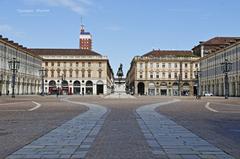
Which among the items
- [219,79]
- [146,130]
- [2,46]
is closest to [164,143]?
[146,130]

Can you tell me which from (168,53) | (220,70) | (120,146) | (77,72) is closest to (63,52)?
(77,72)

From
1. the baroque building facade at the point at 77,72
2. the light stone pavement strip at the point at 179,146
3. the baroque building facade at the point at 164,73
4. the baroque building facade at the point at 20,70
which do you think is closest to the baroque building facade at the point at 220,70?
the baroque building facade at the point at 164,73

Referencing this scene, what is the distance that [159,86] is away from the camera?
133m

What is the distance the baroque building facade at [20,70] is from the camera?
87688 millimetres

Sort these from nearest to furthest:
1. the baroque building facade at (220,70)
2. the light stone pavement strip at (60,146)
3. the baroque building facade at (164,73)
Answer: the light stone pavement strip at (60,146)
the baroque building facade at (220,70)
the baroque building facade at (164,73)

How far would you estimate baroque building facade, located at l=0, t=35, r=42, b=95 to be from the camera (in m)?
87.7

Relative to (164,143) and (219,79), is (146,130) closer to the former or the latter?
(164,143)

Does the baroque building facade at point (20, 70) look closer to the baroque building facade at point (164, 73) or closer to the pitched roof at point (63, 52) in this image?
the pitched roof at point (63, 52)

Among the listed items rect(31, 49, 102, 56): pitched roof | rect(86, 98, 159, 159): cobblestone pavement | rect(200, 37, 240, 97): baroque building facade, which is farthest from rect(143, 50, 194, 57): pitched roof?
rect(86, 98, 159, 159): cobblestone pavement

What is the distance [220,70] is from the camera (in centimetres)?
9450

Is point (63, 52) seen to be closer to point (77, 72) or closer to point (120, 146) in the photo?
point (77, 72)

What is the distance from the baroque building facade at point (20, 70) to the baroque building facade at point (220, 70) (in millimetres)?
55548

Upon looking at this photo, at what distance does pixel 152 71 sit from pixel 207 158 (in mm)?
125895

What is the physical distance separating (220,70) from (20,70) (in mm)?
56636
